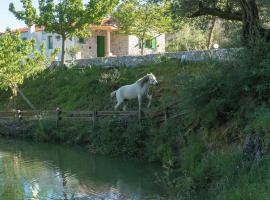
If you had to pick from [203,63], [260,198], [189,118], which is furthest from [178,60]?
[260,198]

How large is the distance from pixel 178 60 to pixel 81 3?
1058 cm

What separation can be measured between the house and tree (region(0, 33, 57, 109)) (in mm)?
12611

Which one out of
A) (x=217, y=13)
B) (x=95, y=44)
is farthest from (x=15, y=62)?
(x=217, y=13)

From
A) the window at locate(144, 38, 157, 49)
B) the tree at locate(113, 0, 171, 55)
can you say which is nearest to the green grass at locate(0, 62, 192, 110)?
the tree at locate(113, 0, 171, 55)

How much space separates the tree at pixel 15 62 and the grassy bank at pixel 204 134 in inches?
303

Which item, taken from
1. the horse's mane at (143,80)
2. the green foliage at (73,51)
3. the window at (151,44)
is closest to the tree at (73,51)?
the green foliage at (73,51)

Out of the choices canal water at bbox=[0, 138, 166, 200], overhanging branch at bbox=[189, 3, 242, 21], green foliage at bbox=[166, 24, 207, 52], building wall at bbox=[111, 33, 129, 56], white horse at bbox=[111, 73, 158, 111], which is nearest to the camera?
canal water at bbox=[0, 138, 166, 200]

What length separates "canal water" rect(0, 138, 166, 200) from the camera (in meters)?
13.8

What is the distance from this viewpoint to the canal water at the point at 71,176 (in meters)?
13.8

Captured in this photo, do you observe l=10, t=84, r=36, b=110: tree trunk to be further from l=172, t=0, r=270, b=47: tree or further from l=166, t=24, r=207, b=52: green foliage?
l=166, t=24, r=207, b=52: green foliage

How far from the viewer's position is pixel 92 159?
786 inches

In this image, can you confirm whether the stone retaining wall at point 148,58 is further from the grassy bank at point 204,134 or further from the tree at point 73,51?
the tree at point 73,51

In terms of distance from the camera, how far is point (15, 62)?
107 feet

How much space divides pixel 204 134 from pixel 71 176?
4.26 meters
